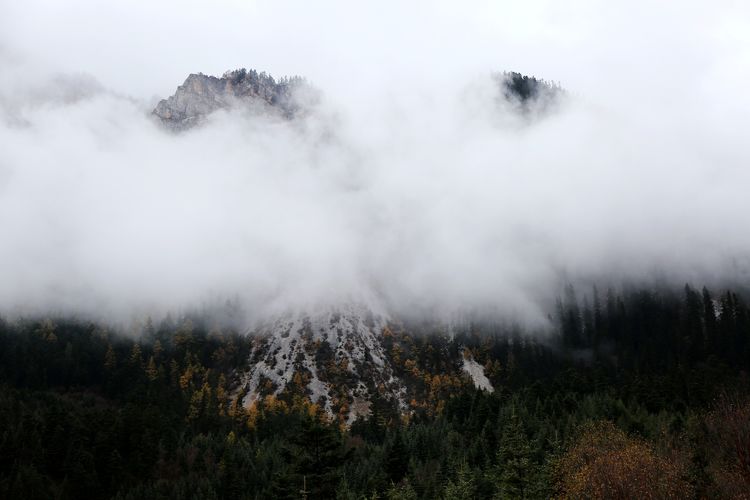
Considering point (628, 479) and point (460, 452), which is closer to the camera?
point (628, 479)

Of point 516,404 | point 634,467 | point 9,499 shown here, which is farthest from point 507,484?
point 9,499

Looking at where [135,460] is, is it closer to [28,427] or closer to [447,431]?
[28,427]

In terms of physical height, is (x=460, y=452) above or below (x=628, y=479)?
below

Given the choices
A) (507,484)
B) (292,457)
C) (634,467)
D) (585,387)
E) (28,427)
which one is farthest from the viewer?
(585,387)

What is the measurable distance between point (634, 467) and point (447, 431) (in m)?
101

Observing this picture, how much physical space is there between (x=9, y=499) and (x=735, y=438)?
128040 mm

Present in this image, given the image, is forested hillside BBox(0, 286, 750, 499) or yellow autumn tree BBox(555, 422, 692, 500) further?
forested hillside BBox(0, 286, 750, 499)

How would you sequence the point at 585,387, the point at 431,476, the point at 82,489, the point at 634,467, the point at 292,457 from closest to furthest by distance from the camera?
the point at 292,457, the point at 634,467, the point at 431,476, the point at 82,489, the point at 585,387

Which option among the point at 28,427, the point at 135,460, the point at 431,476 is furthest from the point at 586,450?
the point at 28,427

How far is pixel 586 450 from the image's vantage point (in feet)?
275

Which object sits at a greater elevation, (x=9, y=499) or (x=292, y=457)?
(x=292, y=457)

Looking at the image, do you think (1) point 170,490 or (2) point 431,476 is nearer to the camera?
(2) point 431,476

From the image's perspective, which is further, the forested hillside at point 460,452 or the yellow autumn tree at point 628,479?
the forested hillside at point 460,452

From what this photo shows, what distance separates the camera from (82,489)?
4862 inches
